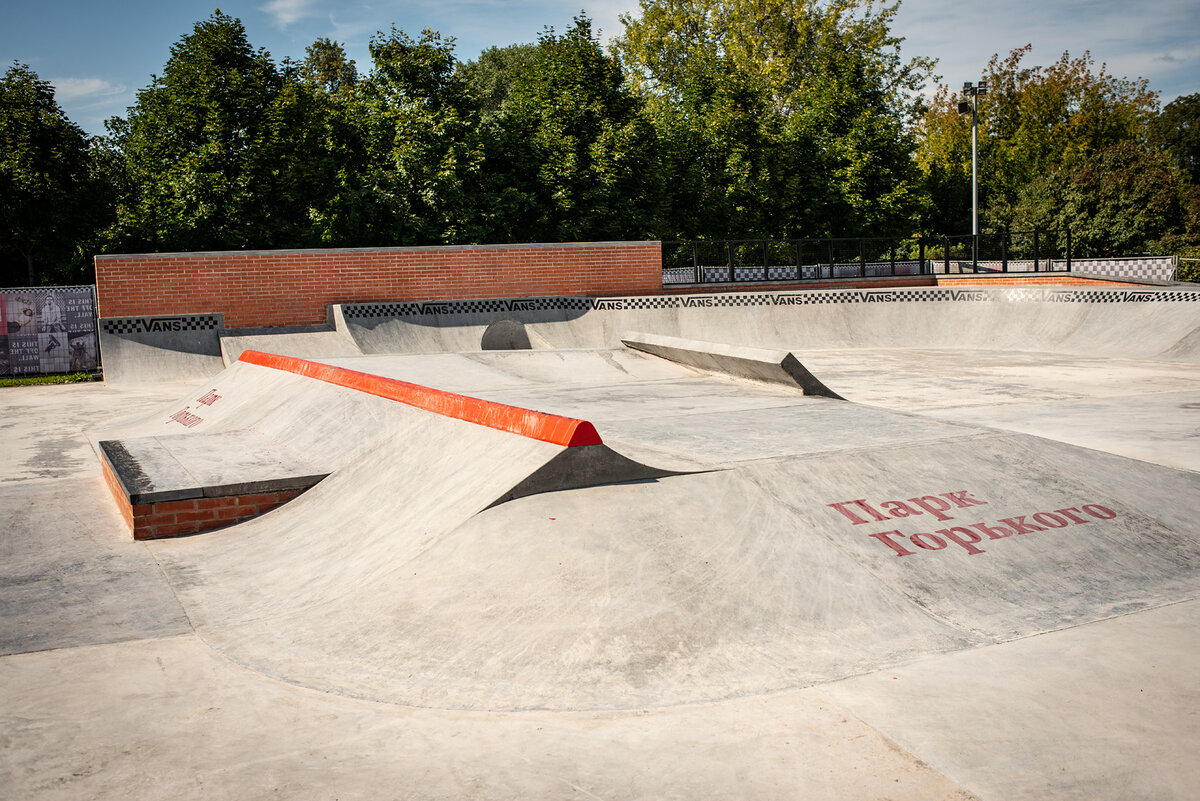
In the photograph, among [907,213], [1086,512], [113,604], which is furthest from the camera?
[907,213]

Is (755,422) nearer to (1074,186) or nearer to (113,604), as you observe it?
(113,604)

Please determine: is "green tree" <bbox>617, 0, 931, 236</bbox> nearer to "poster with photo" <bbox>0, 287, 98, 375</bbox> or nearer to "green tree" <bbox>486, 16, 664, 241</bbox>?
"green tree" <bbox>486, 16, 664, 241</bbox>

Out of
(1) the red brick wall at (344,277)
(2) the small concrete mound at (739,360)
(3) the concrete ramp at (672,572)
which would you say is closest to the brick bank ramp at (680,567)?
(3) the concrete ramp at (672,572)

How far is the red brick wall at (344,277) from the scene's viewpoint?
1584 centimetres

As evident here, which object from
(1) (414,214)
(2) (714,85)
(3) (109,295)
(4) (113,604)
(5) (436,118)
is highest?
(2) (714,85)

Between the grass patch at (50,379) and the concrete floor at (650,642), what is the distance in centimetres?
1048

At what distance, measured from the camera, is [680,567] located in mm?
4094

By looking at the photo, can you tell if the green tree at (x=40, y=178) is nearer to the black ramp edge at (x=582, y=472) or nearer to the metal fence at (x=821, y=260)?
the metal fence at (x=821, y=260)

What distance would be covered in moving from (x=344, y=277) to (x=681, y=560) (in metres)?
14.7

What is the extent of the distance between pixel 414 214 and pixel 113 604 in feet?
69.2

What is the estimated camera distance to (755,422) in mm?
6902

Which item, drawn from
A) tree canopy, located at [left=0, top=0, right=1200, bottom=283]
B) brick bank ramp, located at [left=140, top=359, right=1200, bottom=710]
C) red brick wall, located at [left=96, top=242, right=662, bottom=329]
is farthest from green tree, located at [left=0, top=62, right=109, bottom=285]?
brick bank ramp, located at [left=140, top=359, right=1200, bottom=710]

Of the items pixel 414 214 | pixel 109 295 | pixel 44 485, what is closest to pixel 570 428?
pixel 44 485

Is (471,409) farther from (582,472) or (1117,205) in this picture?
(1117,205)
